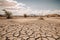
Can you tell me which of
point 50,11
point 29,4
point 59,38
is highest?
point 29,4

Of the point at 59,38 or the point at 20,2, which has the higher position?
the point at 20,2

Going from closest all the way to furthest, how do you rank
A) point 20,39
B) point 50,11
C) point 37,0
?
point 20,39
point 37,0
point 50,11

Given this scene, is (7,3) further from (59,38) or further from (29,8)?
(59,38)

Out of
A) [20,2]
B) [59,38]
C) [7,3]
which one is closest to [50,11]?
[20,2]

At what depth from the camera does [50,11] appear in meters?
7.01

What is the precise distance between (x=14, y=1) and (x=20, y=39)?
4.50m

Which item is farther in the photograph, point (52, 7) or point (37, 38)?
point (52, 7)

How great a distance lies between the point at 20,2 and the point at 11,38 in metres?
4.39

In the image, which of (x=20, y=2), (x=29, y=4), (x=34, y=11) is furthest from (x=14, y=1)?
(x=34, y=11)

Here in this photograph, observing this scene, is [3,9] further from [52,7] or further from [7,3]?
[52,7]

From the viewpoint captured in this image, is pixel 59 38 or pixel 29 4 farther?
pixel 29 4

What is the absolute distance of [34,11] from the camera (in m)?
6.93

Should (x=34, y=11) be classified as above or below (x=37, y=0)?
below

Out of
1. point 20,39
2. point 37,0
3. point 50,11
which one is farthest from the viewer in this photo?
point 50,11
